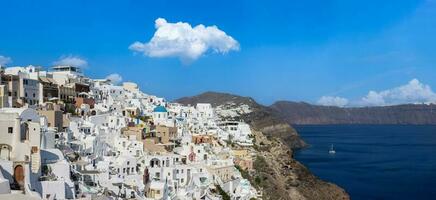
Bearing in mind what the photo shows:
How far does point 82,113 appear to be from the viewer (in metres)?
55.3

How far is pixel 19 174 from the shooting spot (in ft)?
92.1

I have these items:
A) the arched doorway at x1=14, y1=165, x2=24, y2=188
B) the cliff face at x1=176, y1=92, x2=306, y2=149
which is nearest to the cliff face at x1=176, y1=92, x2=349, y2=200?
the arched doorway at x1=14, y1=165, x2=24, y2=188

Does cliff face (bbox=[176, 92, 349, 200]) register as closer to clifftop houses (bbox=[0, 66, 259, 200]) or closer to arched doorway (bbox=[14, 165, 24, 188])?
clifftop houses (bbox=[0, 66, 259, 200])

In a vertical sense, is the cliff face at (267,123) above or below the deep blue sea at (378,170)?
above

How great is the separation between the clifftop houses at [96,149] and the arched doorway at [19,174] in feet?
0.18

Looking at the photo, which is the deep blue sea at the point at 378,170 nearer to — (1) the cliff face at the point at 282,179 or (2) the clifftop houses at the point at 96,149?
(1) the cliff face at the point at 282,179

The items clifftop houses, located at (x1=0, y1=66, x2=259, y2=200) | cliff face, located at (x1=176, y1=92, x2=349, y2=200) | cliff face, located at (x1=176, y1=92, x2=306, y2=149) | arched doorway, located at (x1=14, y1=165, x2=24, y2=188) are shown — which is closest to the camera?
arched doorway, located at (x1=14, y1=165, x2=24, y2=188)

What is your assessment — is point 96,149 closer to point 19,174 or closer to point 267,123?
point 19,174

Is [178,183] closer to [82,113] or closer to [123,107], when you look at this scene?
[82,113]

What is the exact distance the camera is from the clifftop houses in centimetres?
3056

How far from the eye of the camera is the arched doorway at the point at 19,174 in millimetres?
27833

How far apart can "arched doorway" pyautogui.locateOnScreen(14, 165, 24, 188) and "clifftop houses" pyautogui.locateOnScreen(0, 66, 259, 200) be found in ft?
0.18

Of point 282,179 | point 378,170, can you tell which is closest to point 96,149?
point 282,179

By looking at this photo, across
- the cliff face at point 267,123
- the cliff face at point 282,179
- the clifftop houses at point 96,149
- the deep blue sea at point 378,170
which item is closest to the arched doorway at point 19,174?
the clifftop houses at point 96,149
